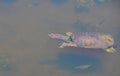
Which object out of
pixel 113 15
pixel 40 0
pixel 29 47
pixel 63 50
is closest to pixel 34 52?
pixel 29 47

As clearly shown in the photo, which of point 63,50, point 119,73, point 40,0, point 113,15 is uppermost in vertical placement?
point 40,0

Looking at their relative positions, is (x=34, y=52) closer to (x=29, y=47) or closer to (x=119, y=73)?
(x=29, y=47)

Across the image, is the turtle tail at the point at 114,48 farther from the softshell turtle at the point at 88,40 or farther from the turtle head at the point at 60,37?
the turtle head at the point at 60,37

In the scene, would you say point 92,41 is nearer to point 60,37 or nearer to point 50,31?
point 60,37

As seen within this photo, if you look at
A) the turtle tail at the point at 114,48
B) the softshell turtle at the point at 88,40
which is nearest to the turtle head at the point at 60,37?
the softshell turtle at the point at 88,40

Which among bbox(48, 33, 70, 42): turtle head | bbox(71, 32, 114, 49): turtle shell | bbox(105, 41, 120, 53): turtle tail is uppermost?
bbox(48, 33, 70, 42): turtle head

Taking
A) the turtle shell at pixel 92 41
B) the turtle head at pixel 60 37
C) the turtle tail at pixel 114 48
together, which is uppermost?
the turtle head at pixel 60 37

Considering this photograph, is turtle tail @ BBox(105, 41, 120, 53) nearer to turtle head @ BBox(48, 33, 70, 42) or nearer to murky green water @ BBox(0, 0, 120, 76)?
murky green water @ BBox(0, 0, 120, 76)

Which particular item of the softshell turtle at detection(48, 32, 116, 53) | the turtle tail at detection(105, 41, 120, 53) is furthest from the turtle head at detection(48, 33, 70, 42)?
the turtle tail at detection(105, 41, 120, 53)
